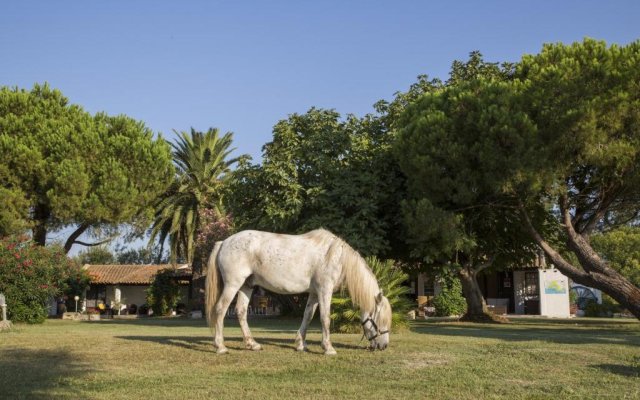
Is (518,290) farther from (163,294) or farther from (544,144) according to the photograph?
(544,144)

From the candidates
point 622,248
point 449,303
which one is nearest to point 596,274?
point 449,303

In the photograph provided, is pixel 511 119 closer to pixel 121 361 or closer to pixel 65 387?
pixel 121 361

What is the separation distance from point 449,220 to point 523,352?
8.66m

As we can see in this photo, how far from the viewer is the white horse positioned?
34.0 feet

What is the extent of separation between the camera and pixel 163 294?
1608 inches

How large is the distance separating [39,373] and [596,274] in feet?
53.6

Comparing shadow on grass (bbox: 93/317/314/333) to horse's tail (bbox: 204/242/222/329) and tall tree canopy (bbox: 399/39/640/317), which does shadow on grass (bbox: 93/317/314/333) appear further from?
horse's tail (bbox: 204/242/222/329)

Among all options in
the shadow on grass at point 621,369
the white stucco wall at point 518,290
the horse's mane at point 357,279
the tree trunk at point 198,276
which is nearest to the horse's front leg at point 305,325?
the horse's mane at point 357,279

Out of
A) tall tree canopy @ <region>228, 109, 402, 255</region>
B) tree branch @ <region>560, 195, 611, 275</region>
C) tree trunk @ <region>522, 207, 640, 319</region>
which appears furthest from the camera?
tall tree canopy @ <region>228, 109, 402, 255</region>

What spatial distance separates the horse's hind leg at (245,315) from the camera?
34.2 feet

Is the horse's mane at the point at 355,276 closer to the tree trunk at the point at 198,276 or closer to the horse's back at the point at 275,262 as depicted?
the horse's back at the point at 275,262

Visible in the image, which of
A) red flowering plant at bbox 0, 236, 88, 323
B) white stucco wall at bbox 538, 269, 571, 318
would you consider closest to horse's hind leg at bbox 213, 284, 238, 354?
red flowering plant at bbox 0, 236, 88, 323

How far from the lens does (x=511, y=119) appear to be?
16859mm

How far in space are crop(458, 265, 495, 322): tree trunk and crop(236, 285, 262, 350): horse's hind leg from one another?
16438 millimetres
